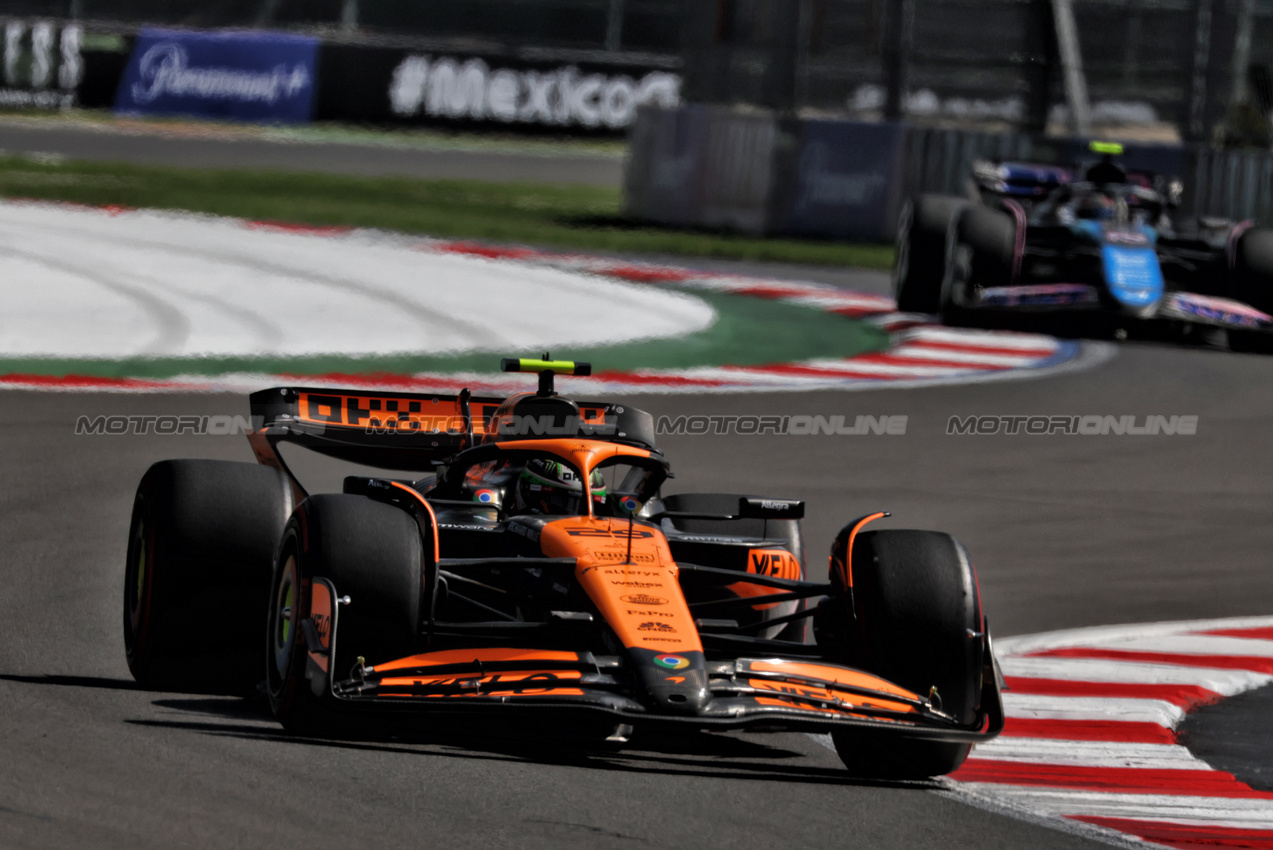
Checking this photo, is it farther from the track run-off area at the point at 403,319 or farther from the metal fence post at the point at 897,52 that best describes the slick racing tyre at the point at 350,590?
the metal fence post at the point at 897,52

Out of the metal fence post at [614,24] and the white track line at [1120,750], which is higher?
the metal fence post at [614,24]

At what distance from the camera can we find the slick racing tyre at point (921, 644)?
19.1 ft

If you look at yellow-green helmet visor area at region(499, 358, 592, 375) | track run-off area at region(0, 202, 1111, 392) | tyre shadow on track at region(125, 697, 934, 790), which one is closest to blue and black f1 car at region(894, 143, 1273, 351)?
track run-off area at region(0, 202, 1111, 392)

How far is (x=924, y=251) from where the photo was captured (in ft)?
56.2

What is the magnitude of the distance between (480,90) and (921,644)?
88.4 ft

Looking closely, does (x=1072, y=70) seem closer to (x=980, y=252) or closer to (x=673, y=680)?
(x=980, y=252)

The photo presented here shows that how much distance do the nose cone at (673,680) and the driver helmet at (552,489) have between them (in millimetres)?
1129

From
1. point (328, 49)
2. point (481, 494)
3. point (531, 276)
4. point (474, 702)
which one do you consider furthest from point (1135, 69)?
point (474, 702)

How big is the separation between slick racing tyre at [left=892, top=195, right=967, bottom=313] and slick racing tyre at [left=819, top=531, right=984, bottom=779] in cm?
1123

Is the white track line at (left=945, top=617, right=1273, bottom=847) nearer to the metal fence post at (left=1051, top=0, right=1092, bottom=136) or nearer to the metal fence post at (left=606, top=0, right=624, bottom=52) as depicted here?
the metal fence post at (left=1051, top=0, right=1092, bottom=136)

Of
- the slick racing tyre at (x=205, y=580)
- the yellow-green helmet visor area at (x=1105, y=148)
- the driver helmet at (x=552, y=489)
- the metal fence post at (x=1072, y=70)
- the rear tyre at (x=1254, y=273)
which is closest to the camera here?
the slick racing tyre at (x=205, y=580)

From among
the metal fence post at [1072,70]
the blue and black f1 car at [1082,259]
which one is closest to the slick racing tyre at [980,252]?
the blue and black f1 car at [1082,259]

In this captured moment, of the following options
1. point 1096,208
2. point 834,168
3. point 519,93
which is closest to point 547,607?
point 1096,208

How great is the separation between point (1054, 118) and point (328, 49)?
12.0 m
